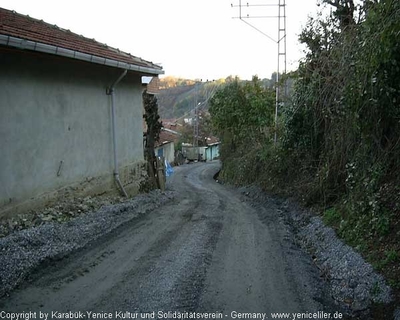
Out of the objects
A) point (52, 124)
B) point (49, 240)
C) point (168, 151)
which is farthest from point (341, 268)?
point (168, 151)

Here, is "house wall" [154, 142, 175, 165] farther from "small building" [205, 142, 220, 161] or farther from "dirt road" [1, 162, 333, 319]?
"dirt road" [1, 162, 333, 319]

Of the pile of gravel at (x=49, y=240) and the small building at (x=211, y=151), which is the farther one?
the small building at (x=211, y=151)

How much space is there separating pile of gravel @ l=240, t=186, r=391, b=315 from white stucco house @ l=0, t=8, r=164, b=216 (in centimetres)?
454

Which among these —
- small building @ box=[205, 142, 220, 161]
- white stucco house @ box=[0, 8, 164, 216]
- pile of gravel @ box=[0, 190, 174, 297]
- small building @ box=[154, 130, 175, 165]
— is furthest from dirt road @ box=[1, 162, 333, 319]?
small building @ box=[205, 142, 220, 161]

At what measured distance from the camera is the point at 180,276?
443cm

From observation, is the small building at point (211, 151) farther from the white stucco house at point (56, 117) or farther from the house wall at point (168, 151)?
the white stucco house at point (56, 117)

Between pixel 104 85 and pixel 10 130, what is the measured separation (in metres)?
3.40

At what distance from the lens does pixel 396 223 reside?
5.02 m

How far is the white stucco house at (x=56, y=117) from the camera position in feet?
19.3

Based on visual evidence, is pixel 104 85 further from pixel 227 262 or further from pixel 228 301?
pixel 228 301

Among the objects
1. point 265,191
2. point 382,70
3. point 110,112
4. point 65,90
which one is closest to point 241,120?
point 265,191

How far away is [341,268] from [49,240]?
156 inches

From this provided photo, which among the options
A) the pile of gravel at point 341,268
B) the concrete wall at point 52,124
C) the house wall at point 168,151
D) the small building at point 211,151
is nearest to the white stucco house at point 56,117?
the concrete wall at point 52,124

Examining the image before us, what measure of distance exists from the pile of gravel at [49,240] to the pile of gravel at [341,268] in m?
3.34
